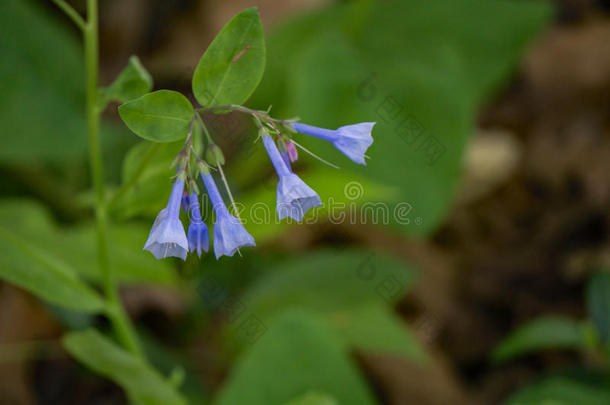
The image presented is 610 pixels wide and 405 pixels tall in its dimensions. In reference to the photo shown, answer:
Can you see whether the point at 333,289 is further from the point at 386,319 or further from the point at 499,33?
the point at 499,33

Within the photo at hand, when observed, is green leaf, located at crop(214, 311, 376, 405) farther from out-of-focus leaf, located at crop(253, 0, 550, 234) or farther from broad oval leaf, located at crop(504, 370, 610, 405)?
out-of-focus leaf, located at crop(253, 0, 550, 234)

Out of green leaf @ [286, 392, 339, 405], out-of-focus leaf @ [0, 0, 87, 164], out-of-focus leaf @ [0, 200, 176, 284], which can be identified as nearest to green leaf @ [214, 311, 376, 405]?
green leaf @ [286, 392, 339, 405]

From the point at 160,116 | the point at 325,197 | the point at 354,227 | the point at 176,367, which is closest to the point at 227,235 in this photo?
the point at 160,116

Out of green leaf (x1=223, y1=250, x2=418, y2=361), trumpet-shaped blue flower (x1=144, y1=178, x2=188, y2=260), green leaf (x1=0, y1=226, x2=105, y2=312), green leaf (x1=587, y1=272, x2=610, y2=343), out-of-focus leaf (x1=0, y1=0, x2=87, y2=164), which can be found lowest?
green leaf (x1=587, y1=272, x2=610, y2=343)

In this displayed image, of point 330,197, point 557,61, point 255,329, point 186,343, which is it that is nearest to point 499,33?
point 557,61
